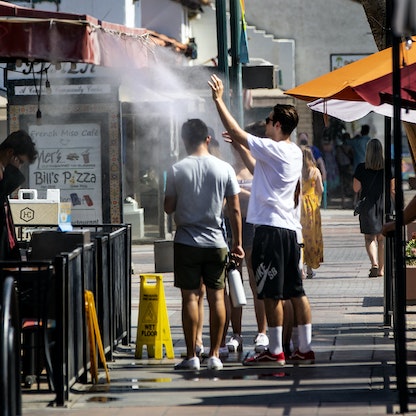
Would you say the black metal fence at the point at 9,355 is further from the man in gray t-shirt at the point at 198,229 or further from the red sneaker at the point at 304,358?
the red sneaker at the point at 304,358

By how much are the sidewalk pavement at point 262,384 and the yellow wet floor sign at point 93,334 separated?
0.38ft

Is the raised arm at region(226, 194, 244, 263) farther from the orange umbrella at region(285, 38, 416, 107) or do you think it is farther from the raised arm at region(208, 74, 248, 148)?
the orange umbrella at region(285, 38, 416, 107)

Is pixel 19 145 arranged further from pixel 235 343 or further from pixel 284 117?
pixel 235 343

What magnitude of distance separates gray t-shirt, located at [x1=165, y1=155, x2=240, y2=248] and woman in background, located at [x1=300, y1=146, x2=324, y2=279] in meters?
6.84

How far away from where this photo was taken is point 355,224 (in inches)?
1045

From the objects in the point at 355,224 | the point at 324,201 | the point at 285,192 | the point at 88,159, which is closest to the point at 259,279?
the point at 285,192

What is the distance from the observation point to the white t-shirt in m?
8.94

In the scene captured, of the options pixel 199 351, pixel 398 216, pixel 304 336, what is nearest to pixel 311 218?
pixel 199 351

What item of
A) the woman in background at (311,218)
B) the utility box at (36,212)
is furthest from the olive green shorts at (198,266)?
the woman in background at (311,218)

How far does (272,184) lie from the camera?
8992mm

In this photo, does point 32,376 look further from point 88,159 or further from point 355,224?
point 355,224

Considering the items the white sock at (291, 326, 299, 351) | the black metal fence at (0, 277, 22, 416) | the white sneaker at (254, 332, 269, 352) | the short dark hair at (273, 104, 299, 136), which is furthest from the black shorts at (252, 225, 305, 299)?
the black metal fence at (0, 277, 22, 416)

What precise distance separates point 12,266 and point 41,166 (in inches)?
427

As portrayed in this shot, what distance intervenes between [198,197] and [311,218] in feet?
23.6
